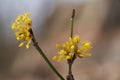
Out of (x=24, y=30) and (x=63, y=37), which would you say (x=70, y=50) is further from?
(x=63, y=37)

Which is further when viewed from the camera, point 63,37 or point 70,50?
point 63,37

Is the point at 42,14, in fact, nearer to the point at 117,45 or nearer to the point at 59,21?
the point at 59,21

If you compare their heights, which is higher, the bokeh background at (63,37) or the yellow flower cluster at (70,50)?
the yellow flower cluster at (70,50)

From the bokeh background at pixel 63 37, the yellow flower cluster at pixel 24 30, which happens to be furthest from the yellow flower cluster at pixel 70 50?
the bokeh background at pixel 63 37

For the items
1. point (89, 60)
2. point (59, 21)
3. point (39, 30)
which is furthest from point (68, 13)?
point (89, 60)

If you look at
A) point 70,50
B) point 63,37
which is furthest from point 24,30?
point 63,37

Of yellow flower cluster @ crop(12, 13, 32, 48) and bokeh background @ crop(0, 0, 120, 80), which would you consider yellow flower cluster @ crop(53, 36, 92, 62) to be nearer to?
yellow flower cluster @ crop(12, 13, 32, 48)

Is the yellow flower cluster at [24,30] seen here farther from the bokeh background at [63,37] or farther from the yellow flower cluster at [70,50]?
the bokeh background at [63,37]

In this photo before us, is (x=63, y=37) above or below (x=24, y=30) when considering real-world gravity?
below
